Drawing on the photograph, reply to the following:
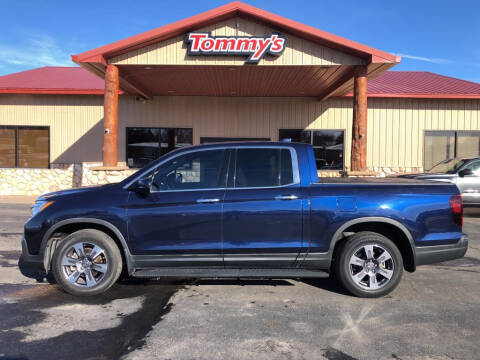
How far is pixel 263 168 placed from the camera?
173 inches

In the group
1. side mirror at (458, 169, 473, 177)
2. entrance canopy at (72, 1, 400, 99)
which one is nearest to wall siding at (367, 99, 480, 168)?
entrance canopy at (72, 1, 400, 99)

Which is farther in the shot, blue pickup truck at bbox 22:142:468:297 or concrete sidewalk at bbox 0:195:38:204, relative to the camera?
concrete sidewalk at bbox 0:195:38:204

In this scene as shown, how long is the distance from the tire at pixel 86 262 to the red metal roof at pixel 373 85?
12316 mm

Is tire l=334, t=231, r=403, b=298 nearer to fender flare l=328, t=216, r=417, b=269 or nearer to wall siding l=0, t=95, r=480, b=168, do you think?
fender flare l=328, t=216, r=417, b=269

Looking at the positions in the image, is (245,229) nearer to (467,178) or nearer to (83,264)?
(83,264)

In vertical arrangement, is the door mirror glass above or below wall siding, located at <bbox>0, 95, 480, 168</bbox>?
below

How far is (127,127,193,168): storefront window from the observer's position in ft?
53.0

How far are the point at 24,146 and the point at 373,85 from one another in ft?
50.8

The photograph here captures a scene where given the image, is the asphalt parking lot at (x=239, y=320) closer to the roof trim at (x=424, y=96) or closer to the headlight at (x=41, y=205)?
the headlight at (x=41, y=205)

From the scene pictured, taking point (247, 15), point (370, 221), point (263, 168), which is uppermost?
point (247, 15)

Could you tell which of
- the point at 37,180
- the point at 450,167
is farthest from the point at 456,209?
the point at 37,180

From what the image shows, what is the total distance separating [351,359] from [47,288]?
3.64 m

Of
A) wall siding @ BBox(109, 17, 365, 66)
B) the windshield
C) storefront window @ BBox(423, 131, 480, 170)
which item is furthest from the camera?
storefront window @ BBox(423, 131, 480, 170)

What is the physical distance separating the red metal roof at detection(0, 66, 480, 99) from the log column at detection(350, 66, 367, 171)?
13.4 feet
